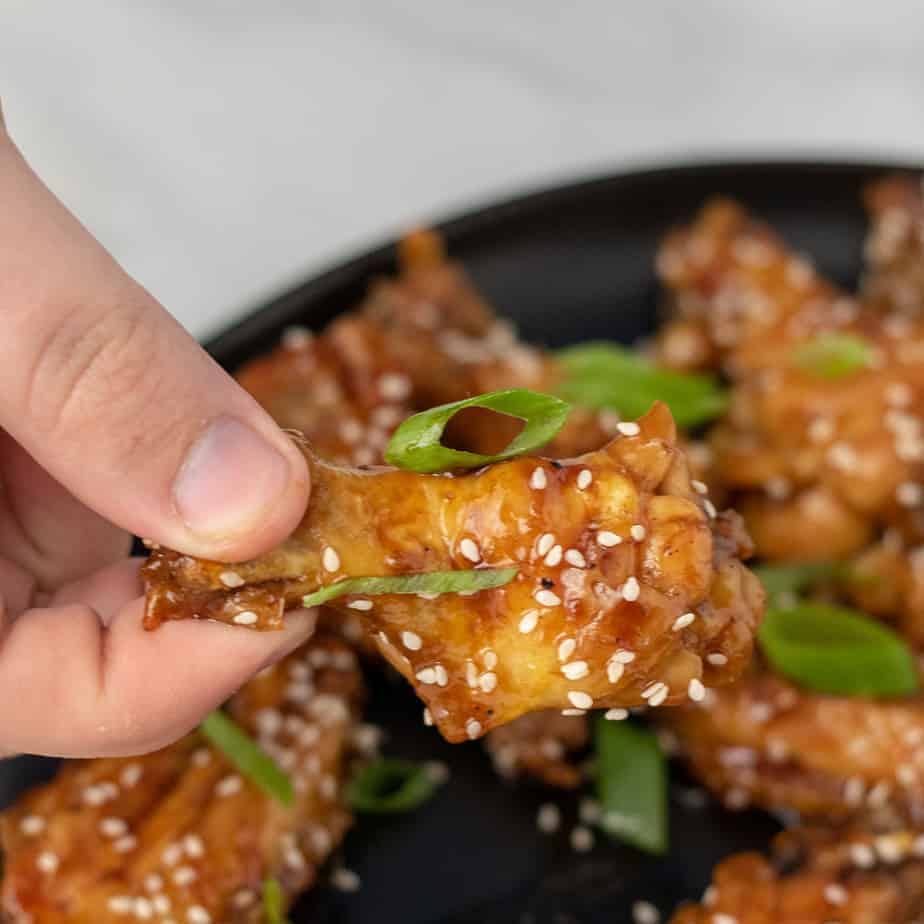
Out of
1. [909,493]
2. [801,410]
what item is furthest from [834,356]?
[909,493]

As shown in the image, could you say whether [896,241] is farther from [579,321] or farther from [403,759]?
[403,759]

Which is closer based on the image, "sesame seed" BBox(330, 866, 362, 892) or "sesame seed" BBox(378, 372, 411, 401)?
"sesame seed" BBox(330, 866, 362, 892)

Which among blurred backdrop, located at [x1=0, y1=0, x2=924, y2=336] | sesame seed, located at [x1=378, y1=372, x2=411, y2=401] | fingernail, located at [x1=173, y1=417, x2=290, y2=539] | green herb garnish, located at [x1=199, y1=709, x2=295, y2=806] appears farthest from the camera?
blurred backdrop, located at [x1=0, y1=0, x2=924, y2=336]

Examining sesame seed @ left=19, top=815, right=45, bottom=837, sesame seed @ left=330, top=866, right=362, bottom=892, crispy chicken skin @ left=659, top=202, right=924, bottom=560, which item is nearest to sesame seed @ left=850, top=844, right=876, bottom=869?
crispy chicken skin @ left=659, top=202, right=924, bottom=560

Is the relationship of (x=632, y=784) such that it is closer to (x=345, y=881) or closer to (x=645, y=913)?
(x=645, y=913)

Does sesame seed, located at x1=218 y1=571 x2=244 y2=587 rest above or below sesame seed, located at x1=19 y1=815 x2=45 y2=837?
above

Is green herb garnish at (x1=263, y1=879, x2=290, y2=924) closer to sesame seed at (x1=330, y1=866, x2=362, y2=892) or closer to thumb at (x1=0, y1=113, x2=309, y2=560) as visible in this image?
sesame seed at (x1=330, y1=866, x2=362, y2=892)
